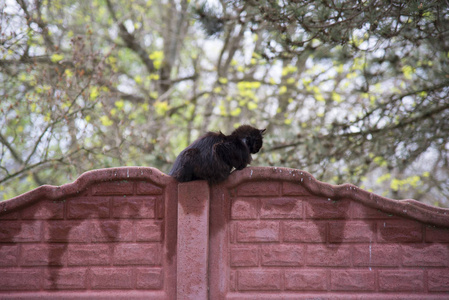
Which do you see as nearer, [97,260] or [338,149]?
[97,260]

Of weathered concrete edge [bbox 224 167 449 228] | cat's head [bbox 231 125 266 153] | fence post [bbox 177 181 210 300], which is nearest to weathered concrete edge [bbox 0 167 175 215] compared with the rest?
fence post [bbox 177 181 210 300]

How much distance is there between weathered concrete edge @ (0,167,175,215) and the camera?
13.8 feet

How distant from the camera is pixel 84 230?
4.21 metres

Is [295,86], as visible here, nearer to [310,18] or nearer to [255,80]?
[255,80]

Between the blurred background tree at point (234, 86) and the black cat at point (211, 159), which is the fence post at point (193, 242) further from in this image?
the blurred background tree at point (234, 86)

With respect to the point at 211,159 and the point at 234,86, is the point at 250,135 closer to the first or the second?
the point at 211,159

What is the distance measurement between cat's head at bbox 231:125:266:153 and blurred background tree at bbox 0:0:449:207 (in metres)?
1.12

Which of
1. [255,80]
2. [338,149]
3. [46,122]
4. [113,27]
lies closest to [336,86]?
[255,80]

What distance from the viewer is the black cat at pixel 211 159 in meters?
4.20

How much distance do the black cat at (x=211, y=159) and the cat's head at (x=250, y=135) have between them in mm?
115

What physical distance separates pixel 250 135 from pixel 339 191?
4.58 ft

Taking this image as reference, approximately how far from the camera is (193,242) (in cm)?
400

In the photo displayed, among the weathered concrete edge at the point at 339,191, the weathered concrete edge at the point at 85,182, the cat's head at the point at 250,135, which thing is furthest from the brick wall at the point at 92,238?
the cat's head at the point at 250,135

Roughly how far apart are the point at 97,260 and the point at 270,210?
1.75 m
